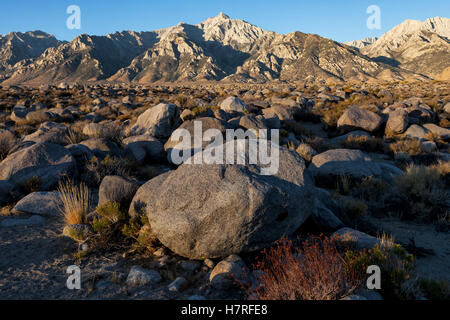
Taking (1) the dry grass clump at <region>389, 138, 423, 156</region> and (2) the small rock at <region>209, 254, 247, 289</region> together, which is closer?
(2) the small rock at <region>209, 254, 247, 289</region>

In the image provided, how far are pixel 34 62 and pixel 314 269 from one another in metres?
178

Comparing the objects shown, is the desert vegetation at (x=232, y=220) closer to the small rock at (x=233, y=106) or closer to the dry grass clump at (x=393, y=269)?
the dry grass clump at (x=393, y=269)

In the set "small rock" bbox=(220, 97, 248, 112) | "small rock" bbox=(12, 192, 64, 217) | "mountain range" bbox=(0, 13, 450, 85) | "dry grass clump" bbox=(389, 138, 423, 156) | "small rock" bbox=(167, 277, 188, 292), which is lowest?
"small rock" bbox=(167, 277, 188, 292)

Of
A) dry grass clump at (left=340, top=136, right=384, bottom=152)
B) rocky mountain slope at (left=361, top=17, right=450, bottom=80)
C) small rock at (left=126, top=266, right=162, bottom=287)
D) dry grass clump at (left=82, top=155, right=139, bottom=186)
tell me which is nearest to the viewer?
small rock at (left=126, top=266, right=162, bottom=287)

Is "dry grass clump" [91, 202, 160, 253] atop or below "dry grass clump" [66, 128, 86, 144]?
below

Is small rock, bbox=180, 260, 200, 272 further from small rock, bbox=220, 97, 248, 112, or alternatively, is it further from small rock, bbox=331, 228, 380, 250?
small rock, bbox=220, 97, 248, 112

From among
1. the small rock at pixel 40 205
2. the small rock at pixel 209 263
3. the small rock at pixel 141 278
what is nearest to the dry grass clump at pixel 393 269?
the small rock at pixel 209 263

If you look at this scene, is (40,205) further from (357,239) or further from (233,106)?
Answer: (233,106)

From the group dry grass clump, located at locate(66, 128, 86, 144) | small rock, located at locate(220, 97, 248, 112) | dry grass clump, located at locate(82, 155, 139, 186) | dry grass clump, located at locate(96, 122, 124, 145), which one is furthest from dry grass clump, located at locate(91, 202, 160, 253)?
small rock, located at locate(220, 97, 248, 112)

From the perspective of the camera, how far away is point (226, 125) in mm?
10086

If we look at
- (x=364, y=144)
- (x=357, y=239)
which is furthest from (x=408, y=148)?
(x=357, y=239)

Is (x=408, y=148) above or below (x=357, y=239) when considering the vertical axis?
above

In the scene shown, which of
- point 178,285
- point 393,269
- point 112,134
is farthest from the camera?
point 112,134

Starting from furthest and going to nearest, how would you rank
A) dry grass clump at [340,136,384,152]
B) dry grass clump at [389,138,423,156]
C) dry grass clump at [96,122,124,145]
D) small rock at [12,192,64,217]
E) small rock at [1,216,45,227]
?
1. dry grass clump at [340,136,384,152]
2. dry grass clump at [96,122,124,145]
3. dry grass clump at [389,138,423,156]
4. small rock at [12,192,64,217]
5. small rock at [1,216,45,227]
